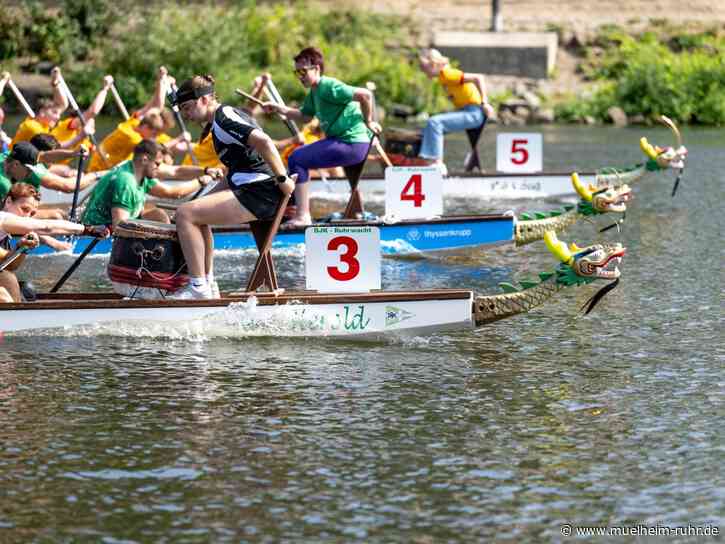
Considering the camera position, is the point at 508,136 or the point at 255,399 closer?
the point at 255,399

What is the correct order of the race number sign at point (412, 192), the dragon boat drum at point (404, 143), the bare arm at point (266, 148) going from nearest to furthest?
the bare arm at point (266, 148) < the race number sign at point (412, 192) < the dragon boat drum at point (404, 143)

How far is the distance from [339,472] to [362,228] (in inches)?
125

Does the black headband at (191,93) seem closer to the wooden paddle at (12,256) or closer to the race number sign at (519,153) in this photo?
the wooden paddle at (12,256)

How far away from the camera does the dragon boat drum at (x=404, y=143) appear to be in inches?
801

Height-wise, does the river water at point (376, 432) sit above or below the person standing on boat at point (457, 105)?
below

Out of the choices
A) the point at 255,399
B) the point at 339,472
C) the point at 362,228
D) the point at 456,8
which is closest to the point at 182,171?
the point at 362,228

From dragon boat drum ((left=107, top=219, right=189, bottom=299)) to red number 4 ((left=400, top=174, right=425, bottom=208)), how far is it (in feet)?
16.5

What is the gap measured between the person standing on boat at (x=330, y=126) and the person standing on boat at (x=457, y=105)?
4.18 metres

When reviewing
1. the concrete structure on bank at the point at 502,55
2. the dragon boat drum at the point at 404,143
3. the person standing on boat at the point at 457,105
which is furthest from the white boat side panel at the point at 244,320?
the concrete structure on bank at the point at 502,55

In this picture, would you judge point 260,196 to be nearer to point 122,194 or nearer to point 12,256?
point 12,256

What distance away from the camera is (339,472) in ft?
26.3

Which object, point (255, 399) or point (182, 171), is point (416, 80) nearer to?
point (182, 171)

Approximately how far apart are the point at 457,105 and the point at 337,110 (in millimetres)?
5395

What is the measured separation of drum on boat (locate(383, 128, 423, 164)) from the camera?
20347 millimetres
